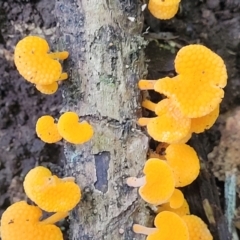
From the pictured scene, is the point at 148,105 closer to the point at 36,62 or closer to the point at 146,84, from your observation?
the point at 146,84

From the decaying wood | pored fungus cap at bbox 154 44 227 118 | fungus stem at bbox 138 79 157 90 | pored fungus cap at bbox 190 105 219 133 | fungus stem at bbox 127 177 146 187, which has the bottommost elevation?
the decaying wood

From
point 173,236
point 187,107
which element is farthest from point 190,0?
point 173,236

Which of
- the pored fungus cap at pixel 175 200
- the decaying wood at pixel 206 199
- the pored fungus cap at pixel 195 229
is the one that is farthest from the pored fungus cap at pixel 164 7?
the pored fungus cap at pixel 195 229

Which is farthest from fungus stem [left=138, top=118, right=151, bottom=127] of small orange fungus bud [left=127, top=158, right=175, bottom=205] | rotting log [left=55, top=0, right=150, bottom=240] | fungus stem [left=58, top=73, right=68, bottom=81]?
fungus stem [left=58, top=73, right=68, bottom=81]

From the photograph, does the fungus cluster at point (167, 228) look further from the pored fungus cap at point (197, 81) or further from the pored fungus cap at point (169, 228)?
→ the pored fungus cap at point (197, 81)

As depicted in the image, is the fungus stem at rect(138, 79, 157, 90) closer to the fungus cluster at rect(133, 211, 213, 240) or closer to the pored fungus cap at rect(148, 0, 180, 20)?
the pored fungus cap at rect(148, 0, 180, 20)

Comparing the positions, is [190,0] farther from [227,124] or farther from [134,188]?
[134,188]

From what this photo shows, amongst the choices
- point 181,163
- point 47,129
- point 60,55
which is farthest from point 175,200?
point 60,55
